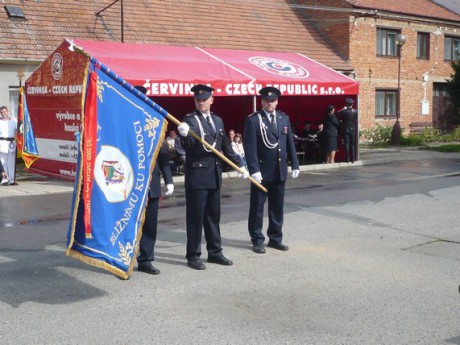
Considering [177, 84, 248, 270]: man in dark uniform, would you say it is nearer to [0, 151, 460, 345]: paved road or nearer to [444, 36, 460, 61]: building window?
[0, 151, 460, 345]: paved road

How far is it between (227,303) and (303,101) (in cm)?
1658

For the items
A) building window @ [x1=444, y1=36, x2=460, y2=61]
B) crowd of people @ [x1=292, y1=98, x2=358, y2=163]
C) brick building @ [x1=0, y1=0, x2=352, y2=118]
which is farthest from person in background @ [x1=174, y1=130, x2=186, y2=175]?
building window @ [x1=444, y1=36, x2=460, y2=61]

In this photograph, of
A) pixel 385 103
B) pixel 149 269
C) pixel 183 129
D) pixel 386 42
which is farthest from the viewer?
pixel 385 103

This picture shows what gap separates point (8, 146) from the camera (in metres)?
15.0

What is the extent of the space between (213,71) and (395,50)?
1644 centimetres

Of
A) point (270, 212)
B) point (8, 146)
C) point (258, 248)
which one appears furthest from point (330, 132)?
point (258, 248)

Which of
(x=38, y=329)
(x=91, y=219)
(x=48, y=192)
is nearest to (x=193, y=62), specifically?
(x=48, y=192)

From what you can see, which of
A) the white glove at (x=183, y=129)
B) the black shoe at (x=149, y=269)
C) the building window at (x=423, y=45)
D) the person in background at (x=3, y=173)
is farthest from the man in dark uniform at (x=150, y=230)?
the building window at (x=423, y=45)

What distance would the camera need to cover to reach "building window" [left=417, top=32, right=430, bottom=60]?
105ft

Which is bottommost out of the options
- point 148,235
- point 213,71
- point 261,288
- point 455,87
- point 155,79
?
point 261,288

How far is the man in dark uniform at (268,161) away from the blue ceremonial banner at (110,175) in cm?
191

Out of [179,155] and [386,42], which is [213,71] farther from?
[386,42]

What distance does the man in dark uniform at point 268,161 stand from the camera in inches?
312

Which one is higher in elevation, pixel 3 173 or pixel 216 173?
pixel 216 173
